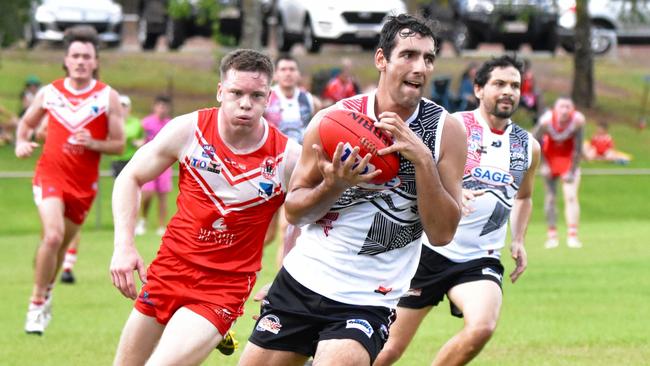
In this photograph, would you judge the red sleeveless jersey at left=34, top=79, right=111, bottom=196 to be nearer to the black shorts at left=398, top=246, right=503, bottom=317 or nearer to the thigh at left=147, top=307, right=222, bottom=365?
the black shorts at left=398, top=246, right=503, bottom=317

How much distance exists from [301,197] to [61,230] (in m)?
5.15

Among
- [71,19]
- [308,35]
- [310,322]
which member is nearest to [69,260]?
[310,322]

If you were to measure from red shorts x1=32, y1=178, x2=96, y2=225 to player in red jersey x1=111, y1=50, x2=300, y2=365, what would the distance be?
4167 mm

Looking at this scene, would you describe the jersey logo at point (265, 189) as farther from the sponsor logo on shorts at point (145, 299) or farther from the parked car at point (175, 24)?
the parked car at point (175, 24)

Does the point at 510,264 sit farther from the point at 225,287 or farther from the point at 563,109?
the point at 225,287

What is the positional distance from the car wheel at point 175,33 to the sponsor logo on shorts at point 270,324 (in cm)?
2838

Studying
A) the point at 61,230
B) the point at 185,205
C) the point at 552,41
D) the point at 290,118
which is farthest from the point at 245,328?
the point at 552,41

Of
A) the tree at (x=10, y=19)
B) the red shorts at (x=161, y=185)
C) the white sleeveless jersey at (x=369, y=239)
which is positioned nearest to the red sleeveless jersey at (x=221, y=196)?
the white sleeveless jersey at (x=369, y=239)

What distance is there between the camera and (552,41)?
3594 centimetres

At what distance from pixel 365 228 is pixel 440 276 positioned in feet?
6.92

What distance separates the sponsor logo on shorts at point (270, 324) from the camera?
599cm

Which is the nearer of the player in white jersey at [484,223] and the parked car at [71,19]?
the player in white jersey at [484,223]

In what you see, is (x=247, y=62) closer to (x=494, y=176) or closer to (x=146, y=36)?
(x=494, y=176)

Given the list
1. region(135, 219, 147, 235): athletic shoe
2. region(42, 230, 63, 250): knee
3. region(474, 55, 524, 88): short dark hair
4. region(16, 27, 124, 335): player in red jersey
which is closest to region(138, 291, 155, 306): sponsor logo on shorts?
region(474, 55, 524, 88): short dark hair
